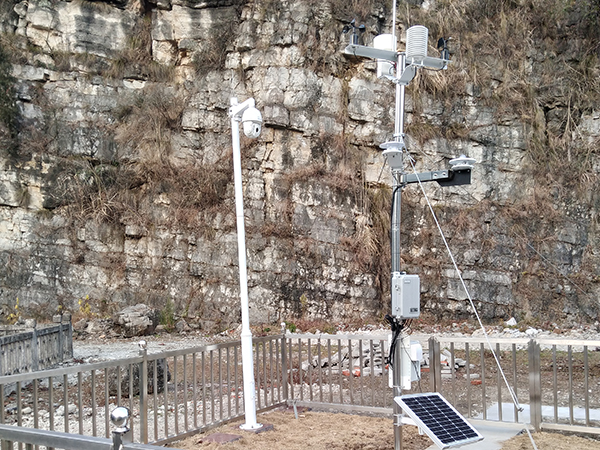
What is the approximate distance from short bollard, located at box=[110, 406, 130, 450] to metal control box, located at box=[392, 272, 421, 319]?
355cm

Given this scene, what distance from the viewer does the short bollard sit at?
2361 millimetres

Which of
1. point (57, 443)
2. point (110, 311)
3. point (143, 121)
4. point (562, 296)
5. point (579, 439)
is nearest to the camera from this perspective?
point (57, 443)

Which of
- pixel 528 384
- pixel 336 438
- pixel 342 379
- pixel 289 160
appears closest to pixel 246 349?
pixel 336 438

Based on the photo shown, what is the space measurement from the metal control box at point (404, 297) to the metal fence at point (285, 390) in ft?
4.57

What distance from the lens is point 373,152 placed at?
20.1 meters

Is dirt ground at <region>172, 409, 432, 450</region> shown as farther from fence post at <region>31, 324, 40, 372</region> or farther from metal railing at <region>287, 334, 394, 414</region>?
fence post at <region>31, 324, 40, 372</region>

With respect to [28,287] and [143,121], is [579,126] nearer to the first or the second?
[143,121]

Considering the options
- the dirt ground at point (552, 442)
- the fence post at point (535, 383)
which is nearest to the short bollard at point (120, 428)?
the dirt ground at point (552, 442)

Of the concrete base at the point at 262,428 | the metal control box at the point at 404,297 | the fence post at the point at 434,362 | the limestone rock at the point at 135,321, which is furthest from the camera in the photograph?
the limestone rock at the point at 135,321

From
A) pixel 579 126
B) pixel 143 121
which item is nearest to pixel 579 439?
pixel 579 126

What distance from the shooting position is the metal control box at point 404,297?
561 centimetres

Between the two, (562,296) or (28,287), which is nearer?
(562,296)

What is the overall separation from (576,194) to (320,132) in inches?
338

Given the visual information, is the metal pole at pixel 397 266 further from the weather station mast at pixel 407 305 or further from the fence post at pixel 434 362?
the fence post at pixel 434 362
